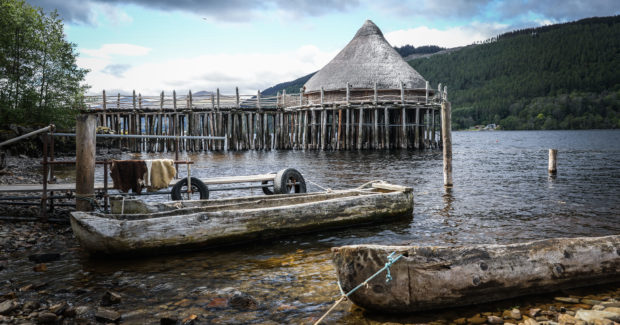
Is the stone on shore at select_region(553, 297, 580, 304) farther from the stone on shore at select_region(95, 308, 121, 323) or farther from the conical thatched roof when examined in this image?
the conical thatched roof

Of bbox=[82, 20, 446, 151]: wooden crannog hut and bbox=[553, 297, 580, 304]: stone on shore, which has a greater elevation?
bbox=[82, 20, 446, 151]: wooden crannog hut

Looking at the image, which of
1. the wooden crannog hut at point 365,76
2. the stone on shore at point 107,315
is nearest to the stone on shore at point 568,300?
the stone on shore at point 107,315

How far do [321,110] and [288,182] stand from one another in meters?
20.3

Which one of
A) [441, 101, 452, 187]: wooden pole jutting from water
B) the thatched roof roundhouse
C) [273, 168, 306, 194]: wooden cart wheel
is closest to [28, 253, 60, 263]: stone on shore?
[273, 168, 306, 194]: wooden cart wheel

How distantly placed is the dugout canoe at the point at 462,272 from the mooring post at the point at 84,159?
16.8 ft

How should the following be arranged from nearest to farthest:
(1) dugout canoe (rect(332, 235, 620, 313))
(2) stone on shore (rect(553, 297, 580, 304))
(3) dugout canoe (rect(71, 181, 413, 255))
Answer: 1. (1) dugout canoe (rect(332, 235, 620, 313))
2. (2) stone on shore (rect(553, 297, 580, 304))
3. (3) dugout canoe (rect(71, 181, 413, 255))

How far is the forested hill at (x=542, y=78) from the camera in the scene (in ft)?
339

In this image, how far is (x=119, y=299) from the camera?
4.74 m

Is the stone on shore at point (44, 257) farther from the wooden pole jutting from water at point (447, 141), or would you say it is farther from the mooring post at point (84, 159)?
the wooden pole jutting from water at point (447, 141)

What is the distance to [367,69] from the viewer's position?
31906mm

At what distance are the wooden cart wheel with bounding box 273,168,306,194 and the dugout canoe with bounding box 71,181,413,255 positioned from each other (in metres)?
1.57

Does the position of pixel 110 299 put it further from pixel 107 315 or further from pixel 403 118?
pixel 403 118

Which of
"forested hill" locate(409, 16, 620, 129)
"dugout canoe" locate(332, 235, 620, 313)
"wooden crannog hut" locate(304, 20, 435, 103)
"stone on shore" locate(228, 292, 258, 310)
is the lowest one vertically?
"stone on shore" locate(228, 292, 258, 310)

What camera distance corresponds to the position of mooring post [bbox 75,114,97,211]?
7.28 meters
